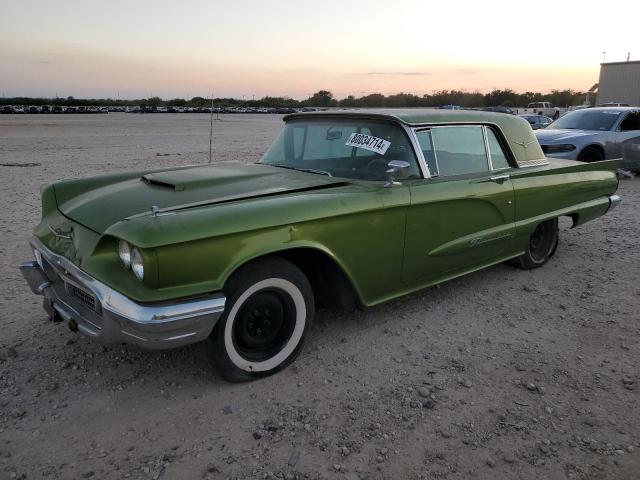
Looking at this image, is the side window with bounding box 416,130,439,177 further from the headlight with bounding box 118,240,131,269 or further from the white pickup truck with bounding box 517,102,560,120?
the white pickup truck with bounding box 517,102,560,120

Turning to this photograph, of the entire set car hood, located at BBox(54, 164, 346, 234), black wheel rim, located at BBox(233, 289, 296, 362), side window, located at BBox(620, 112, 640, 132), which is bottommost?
black wheel rim, located at BBox(233, 289, 296, 362)

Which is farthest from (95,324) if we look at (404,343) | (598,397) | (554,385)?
(598,397)

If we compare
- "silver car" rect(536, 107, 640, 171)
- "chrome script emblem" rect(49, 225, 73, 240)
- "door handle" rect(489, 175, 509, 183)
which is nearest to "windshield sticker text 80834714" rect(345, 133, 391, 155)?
"door handle" rect(489, 175, 509, 183)

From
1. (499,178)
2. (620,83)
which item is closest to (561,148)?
(499,178)

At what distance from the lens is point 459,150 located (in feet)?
13.2

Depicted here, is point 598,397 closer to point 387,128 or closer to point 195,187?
point 387,128

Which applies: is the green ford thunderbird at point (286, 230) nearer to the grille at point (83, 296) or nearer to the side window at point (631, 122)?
the grille at point (83, 296)

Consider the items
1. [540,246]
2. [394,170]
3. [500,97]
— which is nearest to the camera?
[394,170]

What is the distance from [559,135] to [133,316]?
30.9 feet

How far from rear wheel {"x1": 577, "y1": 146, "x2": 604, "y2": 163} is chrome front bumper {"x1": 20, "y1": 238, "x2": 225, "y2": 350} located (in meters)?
9.08

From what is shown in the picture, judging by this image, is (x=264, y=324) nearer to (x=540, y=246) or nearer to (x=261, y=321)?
(x=261, y=321)

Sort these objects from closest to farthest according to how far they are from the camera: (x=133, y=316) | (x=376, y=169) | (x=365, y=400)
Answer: (x=133, y=316) → (x=365, y=400) → (x=376, y=169)

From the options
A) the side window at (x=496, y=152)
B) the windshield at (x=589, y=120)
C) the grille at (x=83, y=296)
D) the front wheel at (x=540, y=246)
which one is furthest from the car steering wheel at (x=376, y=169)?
the windshield at (x=589, y=120)

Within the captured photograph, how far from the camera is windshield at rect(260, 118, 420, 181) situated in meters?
3.60
